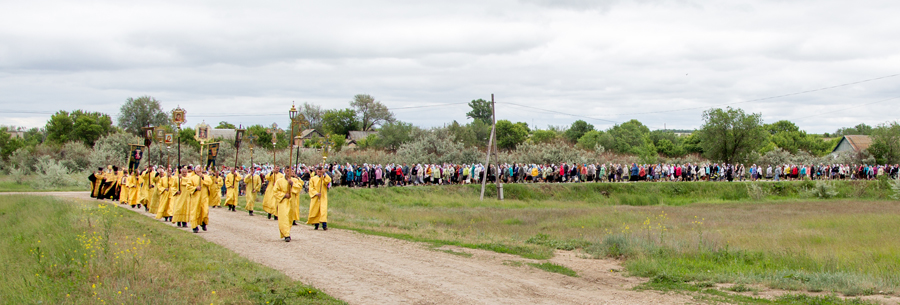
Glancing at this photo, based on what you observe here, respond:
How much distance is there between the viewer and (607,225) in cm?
2295

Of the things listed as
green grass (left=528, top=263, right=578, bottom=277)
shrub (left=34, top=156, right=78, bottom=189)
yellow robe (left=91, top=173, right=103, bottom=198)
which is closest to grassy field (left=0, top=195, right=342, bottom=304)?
green grass (left=528, top=263, right=578, bottom=277)

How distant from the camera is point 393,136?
73062 mm

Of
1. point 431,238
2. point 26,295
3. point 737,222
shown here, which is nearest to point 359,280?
point 26,295

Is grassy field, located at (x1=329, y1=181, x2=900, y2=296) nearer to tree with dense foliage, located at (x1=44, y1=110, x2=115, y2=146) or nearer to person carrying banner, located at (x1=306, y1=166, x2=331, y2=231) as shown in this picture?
person carrying banner, located at (x1=306, y1=166, x2=331, y2=231)

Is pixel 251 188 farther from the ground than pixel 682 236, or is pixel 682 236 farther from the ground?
pixel 251 188

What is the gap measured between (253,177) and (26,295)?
1457 centimetres

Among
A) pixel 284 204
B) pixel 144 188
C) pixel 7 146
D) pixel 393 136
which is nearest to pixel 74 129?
pixel 7 146

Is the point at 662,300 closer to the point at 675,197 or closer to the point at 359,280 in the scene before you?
the point at 359,280

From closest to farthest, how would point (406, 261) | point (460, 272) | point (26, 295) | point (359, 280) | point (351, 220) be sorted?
point (26, 295) → point (359, 280) → point (460, 272) → point (406, 261) → point (351, 220)

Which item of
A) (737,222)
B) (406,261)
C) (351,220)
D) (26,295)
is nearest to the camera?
(26,295)

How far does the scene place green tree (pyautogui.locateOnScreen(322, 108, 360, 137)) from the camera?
368 feet

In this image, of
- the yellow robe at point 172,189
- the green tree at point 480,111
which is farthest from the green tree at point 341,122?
the yellow robe at point 172,189

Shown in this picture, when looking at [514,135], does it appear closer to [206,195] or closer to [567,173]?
[567,173]

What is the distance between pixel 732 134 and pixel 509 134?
3676 centimetres
